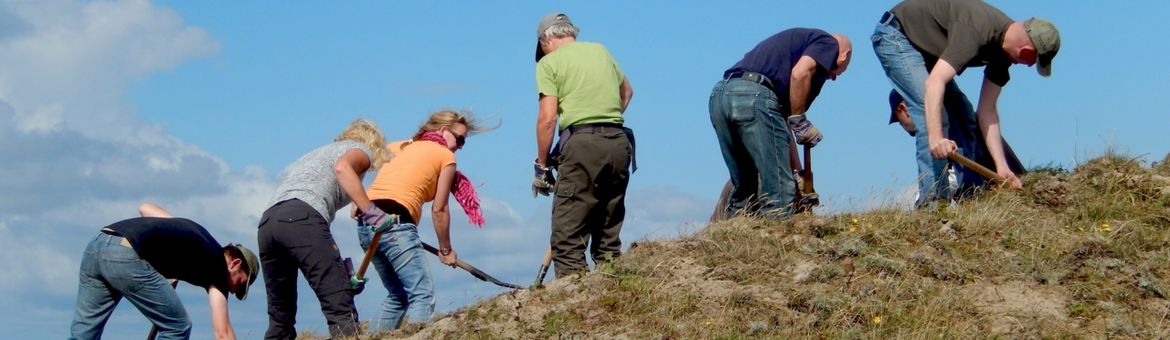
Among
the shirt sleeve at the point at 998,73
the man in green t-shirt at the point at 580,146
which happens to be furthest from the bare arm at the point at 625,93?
the shirt sleeve at the point at 998,73

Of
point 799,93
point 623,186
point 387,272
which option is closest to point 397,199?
point 387,272

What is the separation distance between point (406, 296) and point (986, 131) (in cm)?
392

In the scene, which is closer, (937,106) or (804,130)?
(937,106)

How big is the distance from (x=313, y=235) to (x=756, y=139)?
108 inches

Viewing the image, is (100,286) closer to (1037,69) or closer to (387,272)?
(387,272)

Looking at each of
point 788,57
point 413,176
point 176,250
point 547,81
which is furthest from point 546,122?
point 176,250

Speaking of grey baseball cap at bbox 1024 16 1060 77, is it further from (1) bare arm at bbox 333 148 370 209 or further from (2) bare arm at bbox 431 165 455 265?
(1) bare arm at bbox 333 148 370 209

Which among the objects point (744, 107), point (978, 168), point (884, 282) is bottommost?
point (884, 282)

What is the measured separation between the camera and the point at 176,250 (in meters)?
7.69

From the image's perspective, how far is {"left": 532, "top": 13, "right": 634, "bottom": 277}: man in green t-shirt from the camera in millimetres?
8430

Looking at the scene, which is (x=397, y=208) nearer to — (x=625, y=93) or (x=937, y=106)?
(x=625, y=93)

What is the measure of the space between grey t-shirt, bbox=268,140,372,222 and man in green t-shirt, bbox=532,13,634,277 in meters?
1.13

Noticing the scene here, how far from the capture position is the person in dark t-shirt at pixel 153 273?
763cm

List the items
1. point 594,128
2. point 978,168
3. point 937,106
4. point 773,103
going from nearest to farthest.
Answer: point 594,128 → point 937,106 → point 773,103 → point 978,168
